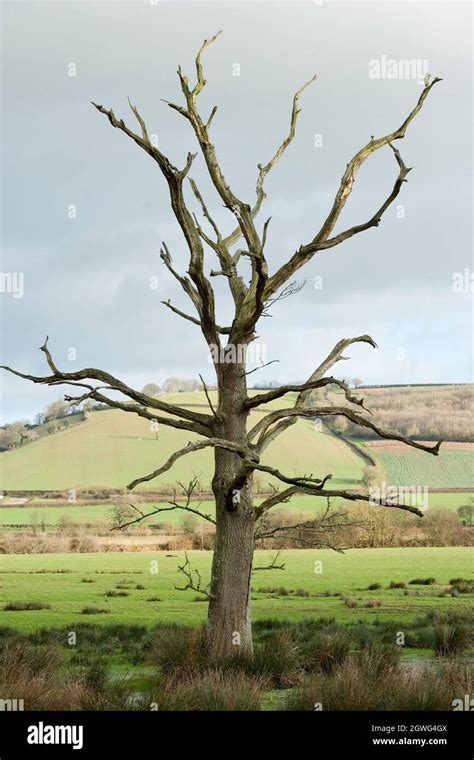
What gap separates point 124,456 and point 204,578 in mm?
33101

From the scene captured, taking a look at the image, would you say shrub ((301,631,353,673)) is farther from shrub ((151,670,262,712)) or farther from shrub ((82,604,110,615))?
shrub ((82,604,110,615))

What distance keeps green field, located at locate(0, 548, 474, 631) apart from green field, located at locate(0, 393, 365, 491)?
13.3 meters

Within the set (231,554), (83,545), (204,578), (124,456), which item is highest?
(124,456)

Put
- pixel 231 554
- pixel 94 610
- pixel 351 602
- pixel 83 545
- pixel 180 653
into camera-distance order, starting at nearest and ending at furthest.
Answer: pixel 231 554
pixel 180 653
pixel 94 610
pixel 351 602
pixel 83 545

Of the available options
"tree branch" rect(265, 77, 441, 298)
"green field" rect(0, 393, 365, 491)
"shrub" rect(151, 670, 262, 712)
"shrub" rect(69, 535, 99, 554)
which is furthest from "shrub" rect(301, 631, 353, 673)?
"green field" rect(0, 393, 365, 491)

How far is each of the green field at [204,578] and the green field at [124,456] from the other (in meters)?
13.3

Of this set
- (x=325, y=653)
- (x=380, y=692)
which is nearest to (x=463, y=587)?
(x=325, y=653)

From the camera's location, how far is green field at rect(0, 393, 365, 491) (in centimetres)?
6388

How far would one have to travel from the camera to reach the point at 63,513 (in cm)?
5662

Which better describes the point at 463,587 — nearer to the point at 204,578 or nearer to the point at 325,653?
the point at 204,578

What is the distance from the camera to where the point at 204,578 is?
120 feet

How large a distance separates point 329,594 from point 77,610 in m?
9.72
